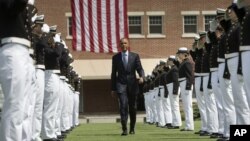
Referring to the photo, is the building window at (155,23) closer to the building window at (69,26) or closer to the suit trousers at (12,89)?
the building window at (69,26)

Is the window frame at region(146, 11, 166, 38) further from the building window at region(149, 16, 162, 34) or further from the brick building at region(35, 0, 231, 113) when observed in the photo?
the building window at region(149, 16, 162, 34)

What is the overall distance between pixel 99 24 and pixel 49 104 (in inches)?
885

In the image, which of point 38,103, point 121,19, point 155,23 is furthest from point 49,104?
point 155,23

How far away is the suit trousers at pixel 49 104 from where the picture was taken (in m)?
13.8

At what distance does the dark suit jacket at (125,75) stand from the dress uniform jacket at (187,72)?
9.33 ft

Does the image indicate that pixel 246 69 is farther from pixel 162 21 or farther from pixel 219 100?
pixel 162 21

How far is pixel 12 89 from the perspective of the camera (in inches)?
325

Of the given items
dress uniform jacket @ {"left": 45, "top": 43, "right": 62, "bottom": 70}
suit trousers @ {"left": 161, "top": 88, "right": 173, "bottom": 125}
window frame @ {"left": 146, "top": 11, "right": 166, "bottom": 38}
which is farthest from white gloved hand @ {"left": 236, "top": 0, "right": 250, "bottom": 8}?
window frame @ {"left": 146, "top": 11, "right": 166, "bottom": 38}

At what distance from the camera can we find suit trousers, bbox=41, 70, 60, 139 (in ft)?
45.3

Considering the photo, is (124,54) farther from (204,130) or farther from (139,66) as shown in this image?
(204,130)

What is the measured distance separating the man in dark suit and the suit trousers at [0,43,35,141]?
31.5 ft

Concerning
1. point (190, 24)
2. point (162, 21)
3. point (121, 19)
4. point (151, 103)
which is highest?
point (162, 21)

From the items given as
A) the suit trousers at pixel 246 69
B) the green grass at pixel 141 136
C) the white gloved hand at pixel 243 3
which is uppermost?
the white gloved hand at pixel 243 3

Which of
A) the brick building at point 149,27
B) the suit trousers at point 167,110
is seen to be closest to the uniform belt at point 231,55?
the suit trousers at point 167,110
